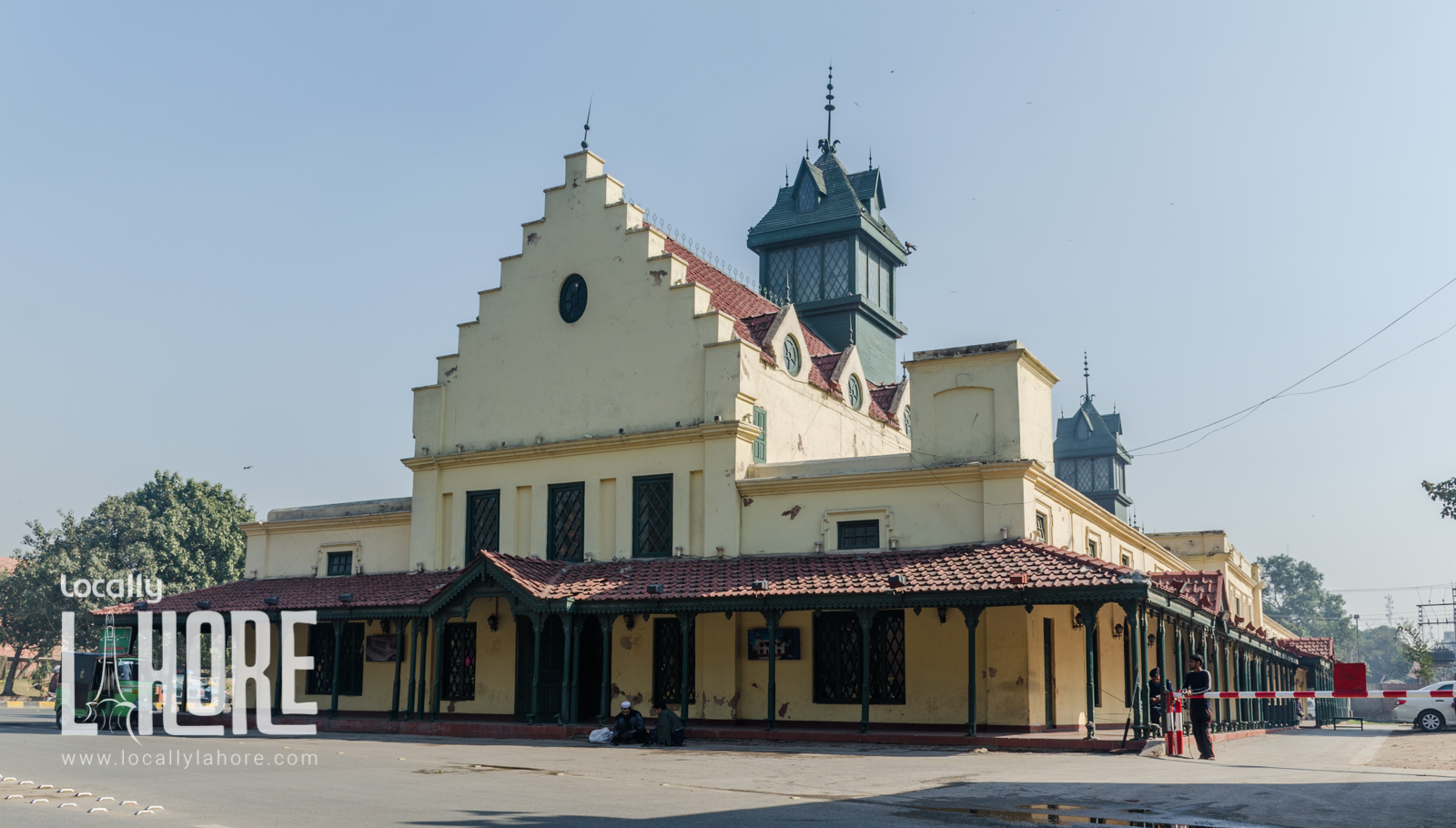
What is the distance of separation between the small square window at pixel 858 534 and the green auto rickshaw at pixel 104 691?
54.6ft

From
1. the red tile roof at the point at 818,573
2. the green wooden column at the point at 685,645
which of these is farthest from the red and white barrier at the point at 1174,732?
the green wooden column at the point at 685,645

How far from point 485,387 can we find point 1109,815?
21.4 meters

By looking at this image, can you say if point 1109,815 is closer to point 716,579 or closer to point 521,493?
point 716,579

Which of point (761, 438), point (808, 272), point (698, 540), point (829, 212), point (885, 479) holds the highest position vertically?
point (829, 212)

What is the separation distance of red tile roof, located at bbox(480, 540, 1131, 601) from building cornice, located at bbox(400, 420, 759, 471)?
269 cm

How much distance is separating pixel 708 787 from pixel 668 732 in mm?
7818

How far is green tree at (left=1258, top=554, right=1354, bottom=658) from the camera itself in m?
135

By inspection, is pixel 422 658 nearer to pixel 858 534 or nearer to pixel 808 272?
pixel 858 534

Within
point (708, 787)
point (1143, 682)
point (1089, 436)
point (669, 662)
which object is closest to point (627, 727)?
point (669, 662)

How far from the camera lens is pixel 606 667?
23.9 metres

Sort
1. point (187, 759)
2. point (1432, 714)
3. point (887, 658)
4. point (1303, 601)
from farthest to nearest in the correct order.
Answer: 1. point (1303, 601)
2. point (1432, 714)
3. point (887, 658)
4. point (187, 759)

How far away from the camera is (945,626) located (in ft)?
75.2

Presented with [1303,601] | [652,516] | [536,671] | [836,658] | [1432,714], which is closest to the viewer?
[836,658]

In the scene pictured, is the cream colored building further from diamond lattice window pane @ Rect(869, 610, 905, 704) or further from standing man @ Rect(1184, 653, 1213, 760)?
standing man @ Rect(1184, 653, 1213, 760)
